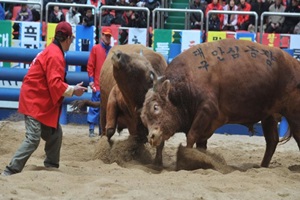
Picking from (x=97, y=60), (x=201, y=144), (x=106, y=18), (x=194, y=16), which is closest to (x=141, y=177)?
(x=201, y=144)

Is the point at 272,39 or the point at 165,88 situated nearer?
the point at 165,88

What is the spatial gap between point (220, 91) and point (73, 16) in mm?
8790

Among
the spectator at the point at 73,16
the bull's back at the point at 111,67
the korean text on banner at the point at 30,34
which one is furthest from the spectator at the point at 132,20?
the bull's back at the point at 111,67

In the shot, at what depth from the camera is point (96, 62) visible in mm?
12906

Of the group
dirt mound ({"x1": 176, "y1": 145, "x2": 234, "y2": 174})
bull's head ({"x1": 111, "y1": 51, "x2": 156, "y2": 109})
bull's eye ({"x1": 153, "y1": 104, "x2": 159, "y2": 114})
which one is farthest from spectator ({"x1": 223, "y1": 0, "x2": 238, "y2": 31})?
bull's eye ({"x1": 153, "y1": 104, "x2": 159, "y2": 114})

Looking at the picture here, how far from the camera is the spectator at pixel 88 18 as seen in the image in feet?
52.7

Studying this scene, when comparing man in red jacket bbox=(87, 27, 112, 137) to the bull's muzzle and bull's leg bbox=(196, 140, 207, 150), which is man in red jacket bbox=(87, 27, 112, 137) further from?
the bull's muzzle

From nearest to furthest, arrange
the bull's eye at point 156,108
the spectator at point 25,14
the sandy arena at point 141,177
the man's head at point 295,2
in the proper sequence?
the sandy arena at point 141,177, the bull's eye at point 156,108, the spectator at point 25,14, the man's head at point 295,2

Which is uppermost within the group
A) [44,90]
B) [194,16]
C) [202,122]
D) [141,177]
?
[194,16]

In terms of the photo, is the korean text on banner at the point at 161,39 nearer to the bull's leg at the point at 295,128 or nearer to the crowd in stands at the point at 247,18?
the crowd in stands at the point at 247,18

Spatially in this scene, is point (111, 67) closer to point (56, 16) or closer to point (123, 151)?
point (123, 151)

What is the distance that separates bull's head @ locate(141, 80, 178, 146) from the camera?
8.94 m

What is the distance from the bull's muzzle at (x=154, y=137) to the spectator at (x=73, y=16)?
884cm

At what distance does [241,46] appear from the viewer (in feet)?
31.5
